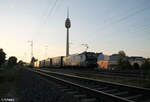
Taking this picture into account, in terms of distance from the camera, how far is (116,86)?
30.0 feet

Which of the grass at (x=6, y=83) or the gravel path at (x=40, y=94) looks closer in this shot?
the gravel path at (x=40, y=94)

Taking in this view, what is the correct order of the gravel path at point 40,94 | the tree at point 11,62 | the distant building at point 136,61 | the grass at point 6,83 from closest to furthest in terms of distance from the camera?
the gravel path at point 40,94 → the grass at point 6,83 → the distant building at point 136,61 → the tree at point 11,62

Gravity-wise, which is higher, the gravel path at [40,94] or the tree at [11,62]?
the tree at [11,62]

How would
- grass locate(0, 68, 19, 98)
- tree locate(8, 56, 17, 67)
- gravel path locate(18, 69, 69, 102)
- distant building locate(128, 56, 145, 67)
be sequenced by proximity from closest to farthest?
gravel path locate(18, 69, 69, 102)
grass locate(0, 68, 19, 98)
distant building locate(128, 56, 145, 67)
tree locate(8, 56, 17, 67)

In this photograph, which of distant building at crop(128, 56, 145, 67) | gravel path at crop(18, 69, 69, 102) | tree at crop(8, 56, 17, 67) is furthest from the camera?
tree at crop(8, 56, 17, 67)

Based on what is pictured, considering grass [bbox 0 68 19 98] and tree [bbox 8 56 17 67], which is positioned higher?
tree [bbox 8 56 17 67]

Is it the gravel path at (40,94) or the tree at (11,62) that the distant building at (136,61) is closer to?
the gravel path at (40,94)

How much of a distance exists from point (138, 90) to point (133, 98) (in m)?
0.99

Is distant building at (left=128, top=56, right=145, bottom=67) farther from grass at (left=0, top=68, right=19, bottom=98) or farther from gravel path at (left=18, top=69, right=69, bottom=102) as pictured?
gravel path at (left=18, top=69, right=69, bottom=102)

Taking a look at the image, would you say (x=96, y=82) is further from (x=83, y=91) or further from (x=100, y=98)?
(x=100, y=98)

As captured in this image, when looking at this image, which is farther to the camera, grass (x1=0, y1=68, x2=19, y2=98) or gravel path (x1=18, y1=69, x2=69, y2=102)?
grass (x1=0, y1=68, x2=19, y2=98)

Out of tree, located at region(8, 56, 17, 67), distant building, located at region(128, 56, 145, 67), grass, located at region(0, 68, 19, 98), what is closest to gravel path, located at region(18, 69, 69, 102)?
grass, located at region(0, 68, 19, 98)

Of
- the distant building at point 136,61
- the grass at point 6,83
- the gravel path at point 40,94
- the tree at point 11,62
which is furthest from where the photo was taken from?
the tree at point 11,62

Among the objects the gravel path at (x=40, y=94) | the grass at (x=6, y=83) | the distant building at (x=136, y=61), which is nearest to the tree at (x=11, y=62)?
the distant building at (x=136, y=61)
